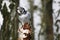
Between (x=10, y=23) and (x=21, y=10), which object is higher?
(x=21, y=10)

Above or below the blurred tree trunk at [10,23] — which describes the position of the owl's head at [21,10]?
above

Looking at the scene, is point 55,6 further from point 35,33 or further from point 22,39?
point 22,39

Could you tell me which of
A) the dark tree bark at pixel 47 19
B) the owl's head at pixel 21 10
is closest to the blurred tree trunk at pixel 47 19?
the dark tree bark at pixel 47 19

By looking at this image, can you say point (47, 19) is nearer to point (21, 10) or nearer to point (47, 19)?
point (47, 19)

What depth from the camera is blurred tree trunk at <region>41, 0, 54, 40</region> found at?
4.78ft

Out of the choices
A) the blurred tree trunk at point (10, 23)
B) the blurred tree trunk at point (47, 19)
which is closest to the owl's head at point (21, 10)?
the blurred tree trunk at point (10, 23)

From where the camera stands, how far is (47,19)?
1.47 meters

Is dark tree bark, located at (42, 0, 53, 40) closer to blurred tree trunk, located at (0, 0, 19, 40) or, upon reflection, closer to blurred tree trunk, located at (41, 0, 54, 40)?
blurred tree trunk, located at (41, 0, 54, 40)

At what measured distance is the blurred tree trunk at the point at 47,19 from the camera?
1.46 m

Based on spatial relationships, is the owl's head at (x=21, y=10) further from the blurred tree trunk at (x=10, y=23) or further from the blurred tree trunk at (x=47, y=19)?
the blurred tree trunk at (x=47, y=19)

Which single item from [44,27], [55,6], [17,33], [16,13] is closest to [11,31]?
[17,33]

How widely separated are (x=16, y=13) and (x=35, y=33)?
23 centimetres

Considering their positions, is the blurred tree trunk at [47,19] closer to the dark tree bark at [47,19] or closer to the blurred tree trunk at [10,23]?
the dark tree bark at [47,19]

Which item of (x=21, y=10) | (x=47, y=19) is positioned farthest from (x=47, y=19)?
(x=21, y=10)
